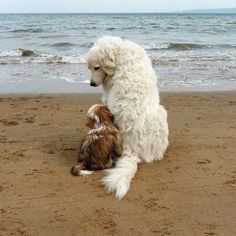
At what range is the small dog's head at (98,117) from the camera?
4.75 m

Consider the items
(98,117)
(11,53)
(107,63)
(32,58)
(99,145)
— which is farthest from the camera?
(11,53)

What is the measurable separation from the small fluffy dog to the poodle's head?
0.39 meters

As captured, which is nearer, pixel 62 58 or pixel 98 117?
pixel 98 117

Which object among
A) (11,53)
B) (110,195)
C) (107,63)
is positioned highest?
Result: (107,63)

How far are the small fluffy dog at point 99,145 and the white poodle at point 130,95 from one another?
11 centimetres

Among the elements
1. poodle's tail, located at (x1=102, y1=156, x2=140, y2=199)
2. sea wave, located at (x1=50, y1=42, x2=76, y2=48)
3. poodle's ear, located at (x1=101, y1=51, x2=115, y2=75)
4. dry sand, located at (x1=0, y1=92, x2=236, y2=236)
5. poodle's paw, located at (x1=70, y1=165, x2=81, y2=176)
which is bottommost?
sea wave, located at (x1=50, y1=42, x2=76, y2=48)

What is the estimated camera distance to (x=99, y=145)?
15.2ft

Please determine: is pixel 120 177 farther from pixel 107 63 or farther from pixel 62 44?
pixel 62 44

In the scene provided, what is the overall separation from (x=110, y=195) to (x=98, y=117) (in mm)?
956

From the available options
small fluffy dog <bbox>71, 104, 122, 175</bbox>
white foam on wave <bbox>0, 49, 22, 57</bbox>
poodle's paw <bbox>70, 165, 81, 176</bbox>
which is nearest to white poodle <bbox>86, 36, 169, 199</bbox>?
small fluffy dog <bbox>71, 104, 122, 175</bbox>

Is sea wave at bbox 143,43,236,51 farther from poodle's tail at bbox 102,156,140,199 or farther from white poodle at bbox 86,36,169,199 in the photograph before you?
poodle's tail at bbox 102,156,140,199

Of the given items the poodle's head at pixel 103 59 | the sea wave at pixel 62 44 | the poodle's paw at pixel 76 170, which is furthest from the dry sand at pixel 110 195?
the sea wave at pixel 62 44

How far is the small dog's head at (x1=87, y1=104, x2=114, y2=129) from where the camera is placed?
475 centimetres

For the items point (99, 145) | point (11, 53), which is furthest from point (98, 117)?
point (11, 53)
